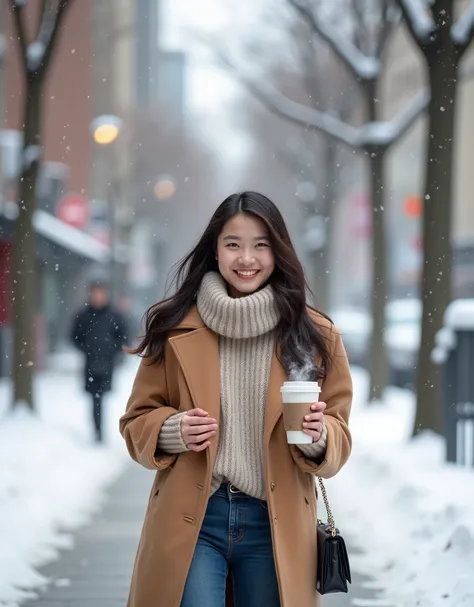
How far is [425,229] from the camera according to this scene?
11133 millimetres

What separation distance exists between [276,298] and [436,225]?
786cm

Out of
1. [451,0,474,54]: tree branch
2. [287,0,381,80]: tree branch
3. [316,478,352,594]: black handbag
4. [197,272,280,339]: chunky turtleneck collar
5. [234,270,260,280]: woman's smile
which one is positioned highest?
[287,0,381,80]: tree branch

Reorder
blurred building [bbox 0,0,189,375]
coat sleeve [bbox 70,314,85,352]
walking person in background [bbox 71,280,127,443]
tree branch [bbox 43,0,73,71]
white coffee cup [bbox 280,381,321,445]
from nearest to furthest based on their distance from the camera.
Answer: white coffee cup [bbox 280,381,321,445] < tree branch [bbox 43,0,73,71] < walking person in background [bbox 71,280,127,443] < coat sleeve [bbox 70,314,85,352] < blurred building [bbox 0,0,189,375]

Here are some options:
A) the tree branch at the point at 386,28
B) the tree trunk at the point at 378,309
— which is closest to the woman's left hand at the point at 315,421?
the tree trunk at the point at 378,309

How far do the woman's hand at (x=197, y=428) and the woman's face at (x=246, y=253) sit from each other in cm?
45

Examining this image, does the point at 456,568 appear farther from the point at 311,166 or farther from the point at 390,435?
the point at 311,166

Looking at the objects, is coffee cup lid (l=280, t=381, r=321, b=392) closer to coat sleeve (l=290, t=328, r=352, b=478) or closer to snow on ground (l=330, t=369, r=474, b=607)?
coat sleeve (l=290, t=328, r=352, b=478)

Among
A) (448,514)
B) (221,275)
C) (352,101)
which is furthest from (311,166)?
(221,275)

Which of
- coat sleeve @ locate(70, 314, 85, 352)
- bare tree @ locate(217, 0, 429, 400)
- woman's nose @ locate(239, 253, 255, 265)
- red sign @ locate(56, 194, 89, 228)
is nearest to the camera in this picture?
woman's nose @ locate(239, 253, 255, 265)

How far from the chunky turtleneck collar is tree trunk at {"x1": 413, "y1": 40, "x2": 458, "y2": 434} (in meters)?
7.61

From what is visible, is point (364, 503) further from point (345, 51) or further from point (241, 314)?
point (345, 51)

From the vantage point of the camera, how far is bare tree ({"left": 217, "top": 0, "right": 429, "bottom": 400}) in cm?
1408

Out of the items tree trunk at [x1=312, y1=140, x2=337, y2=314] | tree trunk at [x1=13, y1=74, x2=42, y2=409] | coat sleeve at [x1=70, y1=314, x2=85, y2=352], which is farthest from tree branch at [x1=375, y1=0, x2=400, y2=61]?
tree trunk at [x1=312, y1=140, x2=337, y2=314]

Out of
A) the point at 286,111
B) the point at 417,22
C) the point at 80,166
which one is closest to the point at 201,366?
the point at 417,22
